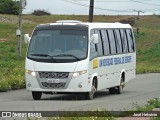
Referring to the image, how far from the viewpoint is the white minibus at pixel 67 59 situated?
65.0ft

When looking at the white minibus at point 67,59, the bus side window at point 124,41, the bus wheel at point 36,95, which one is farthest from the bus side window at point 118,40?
the bus wheel at point 36,95

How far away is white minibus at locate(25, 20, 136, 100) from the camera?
779 inches

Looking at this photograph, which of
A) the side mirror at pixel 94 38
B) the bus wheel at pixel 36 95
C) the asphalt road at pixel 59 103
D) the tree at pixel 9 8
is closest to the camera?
the asphalt road at pixel 59 103

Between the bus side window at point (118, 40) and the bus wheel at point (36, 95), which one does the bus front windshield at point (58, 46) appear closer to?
the bus wheel at point (36, 95)

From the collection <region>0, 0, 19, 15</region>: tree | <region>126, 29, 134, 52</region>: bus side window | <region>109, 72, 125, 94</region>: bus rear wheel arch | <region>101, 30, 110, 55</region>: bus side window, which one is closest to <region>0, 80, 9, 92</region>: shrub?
<region>109, 72, 125, 94</region>: bus rear wheel arch

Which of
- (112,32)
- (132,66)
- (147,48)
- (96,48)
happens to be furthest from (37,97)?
(147,48)

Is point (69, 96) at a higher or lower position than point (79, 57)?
lower

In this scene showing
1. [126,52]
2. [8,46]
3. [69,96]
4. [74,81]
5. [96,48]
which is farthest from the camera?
[8,46]

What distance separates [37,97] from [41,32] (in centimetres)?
237

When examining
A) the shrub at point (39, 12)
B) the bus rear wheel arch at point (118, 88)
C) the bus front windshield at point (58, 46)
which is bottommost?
the shrub at point (39, 12)

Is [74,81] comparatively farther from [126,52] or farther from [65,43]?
[126,52]

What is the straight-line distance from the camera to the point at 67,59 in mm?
19875

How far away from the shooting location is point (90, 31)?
20984 millimetres

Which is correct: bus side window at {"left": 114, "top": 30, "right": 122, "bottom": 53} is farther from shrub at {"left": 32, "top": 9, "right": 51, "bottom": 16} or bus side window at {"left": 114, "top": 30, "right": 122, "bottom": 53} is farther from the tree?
shrub at {"left": 32, "top": 9, "right": 51, "bottom": 16}
